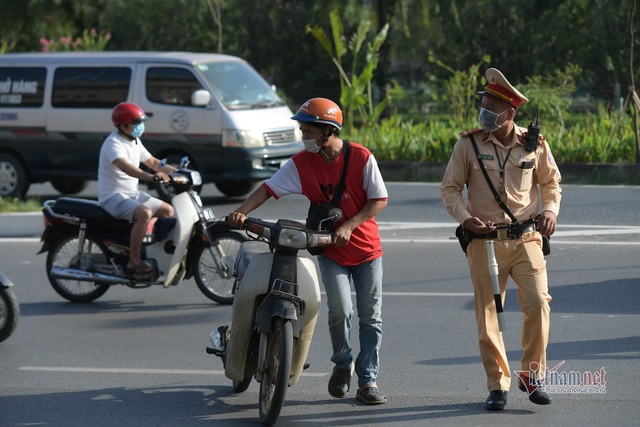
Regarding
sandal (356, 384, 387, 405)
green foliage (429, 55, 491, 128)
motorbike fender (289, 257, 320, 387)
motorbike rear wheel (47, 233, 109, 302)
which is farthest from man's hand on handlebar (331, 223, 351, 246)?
green foliage (429, 55, 491, 128)

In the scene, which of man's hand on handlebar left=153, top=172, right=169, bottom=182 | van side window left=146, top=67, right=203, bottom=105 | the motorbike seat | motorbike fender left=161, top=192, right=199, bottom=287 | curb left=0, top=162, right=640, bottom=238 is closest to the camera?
motorbike fender left=161, top=192, right=199, bottom=287

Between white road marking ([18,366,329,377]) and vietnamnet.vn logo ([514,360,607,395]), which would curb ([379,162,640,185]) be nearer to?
vietnamnet.vn logo ([514,360,607,395])

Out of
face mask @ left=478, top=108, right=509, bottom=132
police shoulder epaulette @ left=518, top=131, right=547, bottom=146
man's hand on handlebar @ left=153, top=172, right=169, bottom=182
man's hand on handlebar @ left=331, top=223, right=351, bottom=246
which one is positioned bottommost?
man's hand on handlebar @ left=153, top=172, right=169, bottom=182

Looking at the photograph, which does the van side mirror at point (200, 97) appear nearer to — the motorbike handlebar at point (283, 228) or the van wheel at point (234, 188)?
the van wheel at point (234, 188)

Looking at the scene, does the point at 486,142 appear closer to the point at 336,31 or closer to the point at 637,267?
the point at 637,267

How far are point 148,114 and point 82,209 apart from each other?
6245mm

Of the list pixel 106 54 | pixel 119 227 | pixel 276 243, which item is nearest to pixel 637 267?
pixel 119 227

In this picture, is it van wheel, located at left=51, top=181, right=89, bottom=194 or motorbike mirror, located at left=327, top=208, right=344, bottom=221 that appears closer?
motorbike mirror, located at left=327, top=208, right=344, bottom=221

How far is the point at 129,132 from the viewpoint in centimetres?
977

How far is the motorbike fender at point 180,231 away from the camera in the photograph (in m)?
9.38

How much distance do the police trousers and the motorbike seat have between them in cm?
431

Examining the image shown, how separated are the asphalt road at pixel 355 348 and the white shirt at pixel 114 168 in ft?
3.18

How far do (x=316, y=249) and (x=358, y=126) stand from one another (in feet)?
58.4

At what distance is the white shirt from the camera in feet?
31.7
